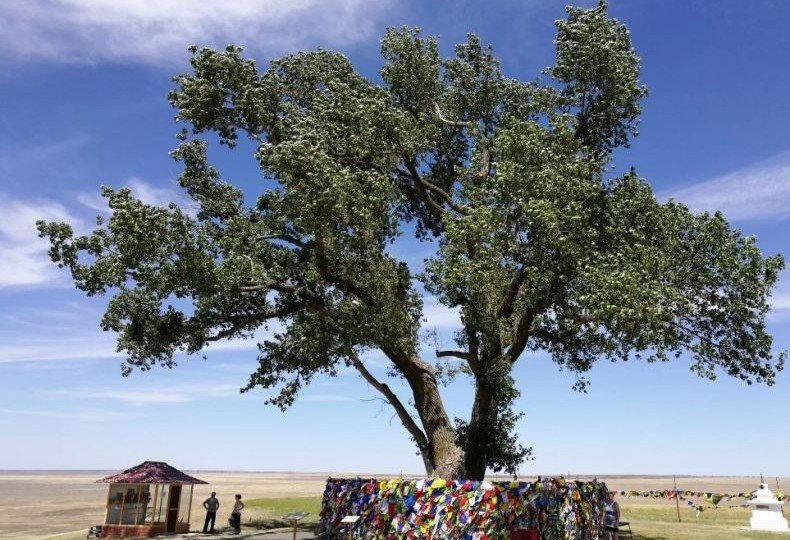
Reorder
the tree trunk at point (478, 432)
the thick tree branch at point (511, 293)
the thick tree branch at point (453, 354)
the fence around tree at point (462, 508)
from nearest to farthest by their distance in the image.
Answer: the fence around tree at point (462, 508) → the thick tree branch at point (511, 293) → the tree trunk at point (478, 432) → the thick tree branch at point (453, 354)

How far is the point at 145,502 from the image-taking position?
28.5 m

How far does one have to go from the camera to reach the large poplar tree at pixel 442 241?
21.2m

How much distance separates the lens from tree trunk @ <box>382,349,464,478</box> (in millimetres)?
24469

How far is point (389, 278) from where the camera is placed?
24.9 m

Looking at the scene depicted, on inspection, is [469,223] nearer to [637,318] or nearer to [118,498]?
[637,318]

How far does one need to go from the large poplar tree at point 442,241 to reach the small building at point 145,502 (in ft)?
17.9

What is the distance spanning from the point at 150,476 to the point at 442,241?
16.3m

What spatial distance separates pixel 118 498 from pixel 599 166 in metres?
24.0

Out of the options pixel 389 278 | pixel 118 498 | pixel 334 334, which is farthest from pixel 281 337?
pixel 118 498

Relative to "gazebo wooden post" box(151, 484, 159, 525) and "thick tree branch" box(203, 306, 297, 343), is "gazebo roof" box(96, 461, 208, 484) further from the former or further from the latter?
"thick tree branch" box(203, 306, 297, 343)

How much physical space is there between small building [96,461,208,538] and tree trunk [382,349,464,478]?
35.9 ft

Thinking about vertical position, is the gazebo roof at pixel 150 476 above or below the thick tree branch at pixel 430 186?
below

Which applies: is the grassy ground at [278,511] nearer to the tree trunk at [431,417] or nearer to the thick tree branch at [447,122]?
the tree trunk at [431,417]

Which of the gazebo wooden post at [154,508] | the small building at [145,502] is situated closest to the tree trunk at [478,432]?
the small building at [145,502]
